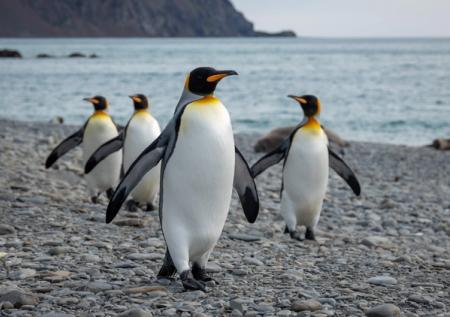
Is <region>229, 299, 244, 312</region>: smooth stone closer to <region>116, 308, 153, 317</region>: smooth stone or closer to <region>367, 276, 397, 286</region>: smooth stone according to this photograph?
<region>116, 308, 153, 317</region>: smooth stone

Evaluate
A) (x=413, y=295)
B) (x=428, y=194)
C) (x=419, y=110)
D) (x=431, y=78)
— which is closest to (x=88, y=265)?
(x=413, y=295)

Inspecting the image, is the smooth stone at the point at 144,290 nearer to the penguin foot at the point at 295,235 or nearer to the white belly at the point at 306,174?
the penguin foot at the point at 295,235

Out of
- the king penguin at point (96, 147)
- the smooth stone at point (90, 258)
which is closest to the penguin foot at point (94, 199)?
the king penguin at point (96, 147)

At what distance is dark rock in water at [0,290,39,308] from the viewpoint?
3480 millimetres

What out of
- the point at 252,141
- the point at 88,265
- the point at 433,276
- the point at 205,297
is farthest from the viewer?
the point at 252,141

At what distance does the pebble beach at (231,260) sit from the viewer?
12.0 feet

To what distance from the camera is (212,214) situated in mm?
4066

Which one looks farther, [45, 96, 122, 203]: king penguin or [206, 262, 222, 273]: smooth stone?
[45, 96, 122, 203]: king penguin

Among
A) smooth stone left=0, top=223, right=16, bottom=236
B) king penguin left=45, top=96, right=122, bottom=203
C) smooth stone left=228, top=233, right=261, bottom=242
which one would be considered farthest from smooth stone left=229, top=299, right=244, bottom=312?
king penguin left=45, top=96, right=122, bottom=203

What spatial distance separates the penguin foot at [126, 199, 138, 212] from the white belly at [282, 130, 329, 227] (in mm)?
1650

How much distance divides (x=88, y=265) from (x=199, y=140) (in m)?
1.14

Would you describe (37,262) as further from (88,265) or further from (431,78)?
(431,78)

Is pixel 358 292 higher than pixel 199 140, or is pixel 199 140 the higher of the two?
pixel 199 140

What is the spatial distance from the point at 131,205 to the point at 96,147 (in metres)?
1.14
